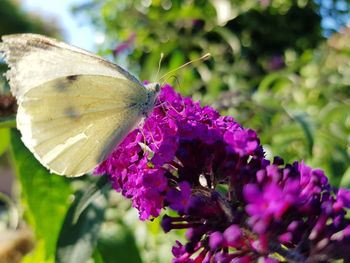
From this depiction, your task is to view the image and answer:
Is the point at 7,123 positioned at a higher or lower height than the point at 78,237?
higher

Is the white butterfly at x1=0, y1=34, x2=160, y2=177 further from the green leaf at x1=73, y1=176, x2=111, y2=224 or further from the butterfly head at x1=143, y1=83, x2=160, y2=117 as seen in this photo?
the green leaf at x1=73, y1=176, x2=111, y2=224

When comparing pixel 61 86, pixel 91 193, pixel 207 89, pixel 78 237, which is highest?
pixel 61 86

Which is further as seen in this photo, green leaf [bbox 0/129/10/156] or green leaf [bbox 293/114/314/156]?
green leaf [bbox 0/129/10/156]

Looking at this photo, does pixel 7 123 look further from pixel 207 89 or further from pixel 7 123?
pixel 207 89

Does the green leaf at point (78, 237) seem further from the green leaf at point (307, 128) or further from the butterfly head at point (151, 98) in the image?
the green leaf at point (307, 128)

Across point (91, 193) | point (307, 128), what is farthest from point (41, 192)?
point (307, 128)

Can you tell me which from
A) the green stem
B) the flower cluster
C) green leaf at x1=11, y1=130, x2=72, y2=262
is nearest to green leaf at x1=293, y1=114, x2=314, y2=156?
the flower cluster
